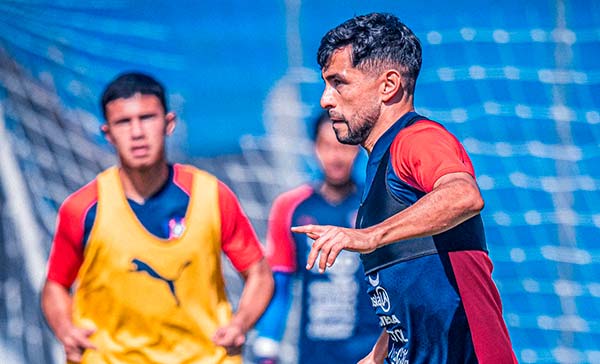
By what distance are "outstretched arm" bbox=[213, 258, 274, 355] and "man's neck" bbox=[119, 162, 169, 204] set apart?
1.79 feet

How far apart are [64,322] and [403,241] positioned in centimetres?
230

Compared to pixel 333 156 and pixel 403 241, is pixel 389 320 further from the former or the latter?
pixel 333 156

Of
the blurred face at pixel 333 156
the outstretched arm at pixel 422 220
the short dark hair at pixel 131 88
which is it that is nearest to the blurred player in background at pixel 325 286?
the blurred face at pixel 333 156

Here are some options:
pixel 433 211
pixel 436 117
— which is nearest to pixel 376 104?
pixel 433 211

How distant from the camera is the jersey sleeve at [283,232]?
5.37m

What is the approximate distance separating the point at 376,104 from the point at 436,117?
2.81 meters

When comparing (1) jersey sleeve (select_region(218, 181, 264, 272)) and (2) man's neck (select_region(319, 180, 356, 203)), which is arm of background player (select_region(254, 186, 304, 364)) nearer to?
(2) man's neck (select_region(319, 180, 356, 203))

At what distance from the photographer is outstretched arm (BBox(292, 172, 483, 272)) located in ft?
8.75

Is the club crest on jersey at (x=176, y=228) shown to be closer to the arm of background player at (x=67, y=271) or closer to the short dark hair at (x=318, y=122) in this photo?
the arm of background player at (x=67, y=271)

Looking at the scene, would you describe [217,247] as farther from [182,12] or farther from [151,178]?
[182,12]

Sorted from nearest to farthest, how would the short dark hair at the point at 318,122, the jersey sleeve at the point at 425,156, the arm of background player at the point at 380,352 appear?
1. the jersey sleeve at the point at 425,156
2. the arm of background player at the point at 380,352
3. the short dark hair at the point at 318,122

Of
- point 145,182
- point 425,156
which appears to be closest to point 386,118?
point 425,156

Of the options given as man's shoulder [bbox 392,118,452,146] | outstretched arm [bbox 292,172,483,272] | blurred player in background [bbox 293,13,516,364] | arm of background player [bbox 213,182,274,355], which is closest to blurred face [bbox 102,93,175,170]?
arm of background player [bbox 213,182,274,355]

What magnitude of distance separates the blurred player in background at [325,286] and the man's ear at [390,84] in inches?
82.4
